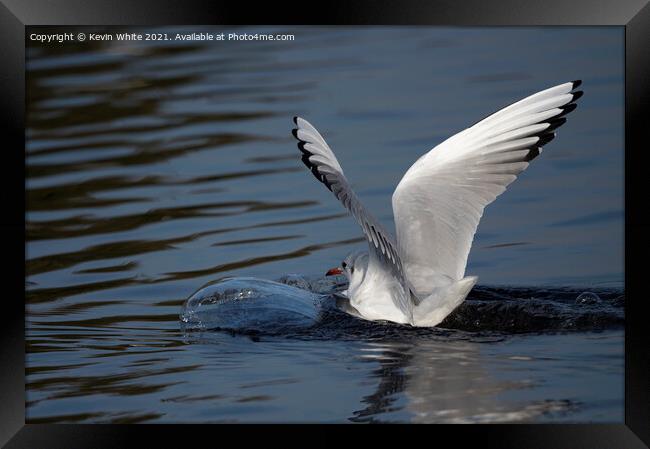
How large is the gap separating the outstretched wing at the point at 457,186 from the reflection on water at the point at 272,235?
252mm

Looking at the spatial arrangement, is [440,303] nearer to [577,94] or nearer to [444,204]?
[444,204]

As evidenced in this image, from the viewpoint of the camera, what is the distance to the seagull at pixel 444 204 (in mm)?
5113

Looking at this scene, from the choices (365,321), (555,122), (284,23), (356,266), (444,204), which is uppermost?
(284,23)

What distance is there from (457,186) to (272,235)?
1.29m

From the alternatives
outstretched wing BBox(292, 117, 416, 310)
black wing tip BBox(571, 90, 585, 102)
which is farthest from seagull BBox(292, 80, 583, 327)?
outstretched wing BBox(292, 117, 416, 310)

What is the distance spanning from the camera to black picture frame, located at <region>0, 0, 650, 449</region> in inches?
161

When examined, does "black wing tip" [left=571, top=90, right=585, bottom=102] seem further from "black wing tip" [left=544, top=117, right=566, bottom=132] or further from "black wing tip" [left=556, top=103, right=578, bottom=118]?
"black wing tip" [left=544, top=117, right=566, bottom=132]

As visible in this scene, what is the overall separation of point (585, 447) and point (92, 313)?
2359 millimetres

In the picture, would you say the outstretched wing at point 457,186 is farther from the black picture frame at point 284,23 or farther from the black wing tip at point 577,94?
the black picture frame at point 284,23

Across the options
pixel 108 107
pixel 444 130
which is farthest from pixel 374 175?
pixel 108 107

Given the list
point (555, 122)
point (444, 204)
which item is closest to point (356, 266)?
Answer: point (444, 204)

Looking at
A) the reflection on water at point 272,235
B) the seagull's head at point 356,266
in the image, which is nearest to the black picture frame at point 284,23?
the reflection on water at point 272,235

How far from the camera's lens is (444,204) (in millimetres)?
5234

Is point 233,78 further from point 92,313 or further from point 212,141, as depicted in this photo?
point 92,313
